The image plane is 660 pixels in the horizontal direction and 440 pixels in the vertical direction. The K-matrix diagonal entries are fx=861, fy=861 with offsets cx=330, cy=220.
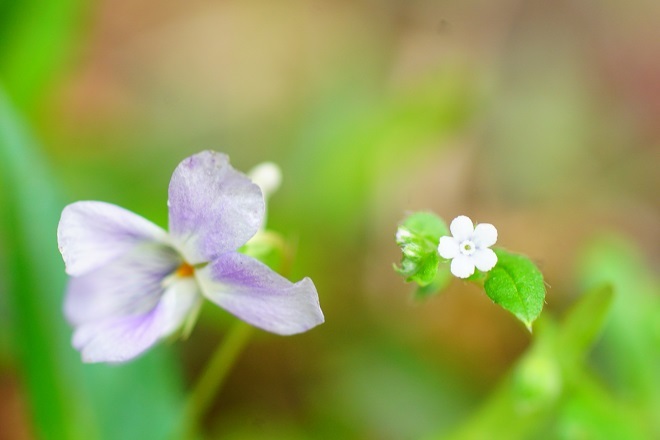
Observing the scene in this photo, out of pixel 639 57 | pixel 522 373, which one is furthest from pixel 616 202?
pixel 522 373

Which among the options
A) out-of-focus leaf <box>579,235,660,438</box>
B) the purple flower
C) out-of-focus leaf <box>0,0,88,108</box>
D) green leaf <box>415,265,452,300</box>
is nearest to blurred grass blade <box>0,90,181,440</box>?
the purple flower

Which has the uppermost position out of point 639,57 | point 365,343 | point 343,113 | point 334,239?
point 639,57

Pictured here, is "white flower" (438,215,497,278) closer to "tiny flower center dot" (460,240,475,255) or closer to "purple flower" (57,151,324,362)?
"tiny flower center dot" (460,240,475,255)

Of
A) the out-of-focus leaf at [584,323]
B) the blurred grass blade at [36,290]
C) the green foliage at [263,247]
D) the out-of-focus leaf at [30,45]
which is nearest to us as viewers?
the green foliage at [263,247]

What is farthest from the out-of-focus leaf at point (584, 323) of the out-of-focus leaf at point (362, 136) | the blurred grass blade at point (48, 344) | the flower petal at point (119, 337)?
the out-of-focus leaf at point (362, 136)

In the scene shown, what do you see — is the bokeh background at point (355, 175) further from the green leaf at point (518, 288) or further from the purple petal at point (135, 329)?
the purple petal at point (135, 329)

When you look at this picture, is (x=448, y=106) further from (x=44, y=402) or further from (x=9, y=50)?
(x=44, y=402)

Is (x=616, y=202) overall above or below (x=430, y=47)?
below
